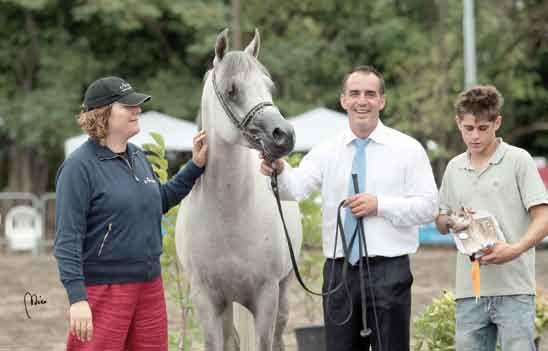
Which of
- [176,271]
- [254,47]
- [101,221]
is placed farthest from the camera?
[176,271]

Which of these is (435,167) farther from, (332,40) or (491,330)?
(491,330)

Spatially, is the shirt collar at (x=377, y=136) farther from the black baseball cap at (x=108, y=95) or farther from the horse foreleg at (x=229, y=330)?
the horse foreleg at (x=229, y=330)

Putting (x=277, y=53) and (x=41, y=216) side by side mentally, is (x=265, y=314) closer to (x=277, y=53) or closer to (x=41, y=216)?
(x=41, y=216)

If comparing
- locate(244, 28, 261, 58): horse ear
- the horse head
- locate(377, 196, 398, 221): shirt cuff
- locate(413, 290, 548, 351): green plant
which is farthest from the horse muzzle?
locate(413, 290, 548, 351): green plant

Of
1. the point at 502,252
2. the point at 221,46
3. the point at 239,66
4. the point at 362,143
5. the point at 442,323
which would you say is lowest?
the point at 442,323

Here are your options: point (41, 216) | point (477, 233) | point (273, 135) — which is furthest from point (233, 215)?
point (41, 216)

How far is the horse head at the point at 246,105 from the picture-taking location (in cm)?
414

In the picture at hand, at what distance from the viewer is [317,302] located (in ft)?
28.5

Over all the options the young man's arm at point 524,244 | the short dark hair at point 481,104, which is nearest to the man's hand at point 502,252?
the young man's arm at point 524,244

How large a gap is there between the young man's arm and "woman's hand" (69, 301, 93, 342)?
1.81 m

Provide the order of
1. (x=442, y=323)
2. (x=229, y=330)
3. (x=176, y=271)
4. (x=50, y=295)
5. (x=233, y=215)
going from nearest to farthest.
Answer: (x=233, y=215) < (x=229, y=330) < (x=442, y=323) < (x=176, y=271) < (x=50, y=295)

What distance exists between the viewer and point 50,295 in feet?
39.2

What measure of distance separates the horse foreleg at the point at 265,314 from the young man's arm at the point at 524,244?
1268mm

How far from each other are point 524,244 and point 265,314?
1505 millimetres
